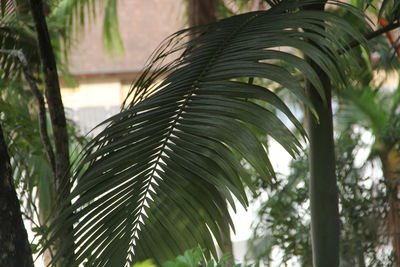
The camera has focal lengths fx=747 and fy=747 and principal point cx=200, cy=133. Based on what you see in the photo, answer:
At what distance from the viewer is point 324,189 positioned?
85.1 inches

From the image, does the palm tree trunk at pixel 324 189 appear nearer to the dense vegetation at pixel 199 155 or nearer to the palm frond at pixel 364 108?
the dense vegetation at pixel 199 155

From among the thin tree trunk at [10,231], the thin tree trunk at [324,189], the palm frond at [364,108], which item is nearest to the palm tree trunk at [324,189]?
the thin tree trunk at [324,189]

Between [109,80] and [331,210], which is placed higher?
[109,80]

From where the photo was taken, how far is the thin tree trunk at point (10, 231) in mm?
1728

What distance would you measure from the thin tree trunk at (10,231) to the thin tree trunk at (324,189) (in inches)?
33.5

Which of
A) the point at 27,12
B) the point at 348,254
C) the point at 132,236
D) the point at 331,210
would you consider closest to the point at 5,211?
the point at 132,236

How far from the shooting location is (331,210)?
2174mm

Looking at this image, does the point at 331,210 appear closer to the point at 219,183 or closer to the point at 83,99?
the point at 219,183

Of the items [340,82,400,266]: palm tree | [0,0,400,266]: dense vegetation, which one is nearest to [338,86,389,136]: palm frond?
[340,82,400,266]: palm tree

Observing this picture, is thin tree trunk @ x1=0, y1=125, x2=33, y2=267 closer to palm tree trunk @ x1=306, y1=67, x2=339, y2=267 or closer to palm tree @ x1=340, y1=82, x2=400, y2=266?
palm tree trunk @ x1=306, y1=67, x2=339, y2=267

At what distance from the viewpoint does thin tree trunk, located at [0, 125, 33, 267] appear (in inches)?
68.0

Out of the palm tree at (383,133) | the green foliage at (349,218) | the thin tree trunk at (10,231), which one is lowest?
the thin tree trunk at (10,231)

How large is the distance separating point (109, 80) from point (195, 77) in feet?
49.1

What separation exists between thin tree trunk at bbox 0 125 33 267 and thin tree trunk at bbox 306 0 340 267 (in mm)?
850
